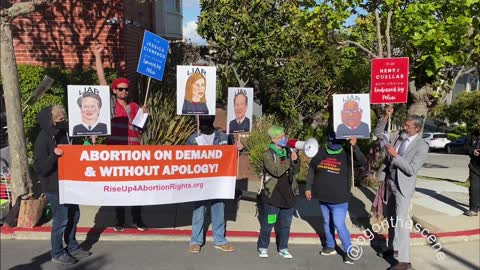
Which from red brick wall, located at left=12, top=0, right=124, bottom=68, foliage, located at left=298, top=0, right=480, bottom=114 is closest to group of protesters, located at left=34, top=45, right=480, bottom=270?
foliage, located at left=298, top=0, right=480, bottom=114

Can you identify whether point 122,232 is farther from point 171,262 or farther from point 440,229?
point 440,229

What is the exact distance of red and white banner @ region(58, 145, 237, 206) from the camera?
5418 millimetres

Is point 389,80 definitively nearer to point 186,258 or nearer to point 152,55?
point 152,55

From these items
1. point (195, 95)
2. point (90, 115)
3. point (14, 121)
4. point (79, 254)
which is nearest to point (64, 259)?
point (79, 254)

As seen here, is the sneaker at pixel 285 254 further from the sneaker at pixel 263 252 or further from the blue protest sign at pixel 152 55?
the blue protest sign at pixel 152 55

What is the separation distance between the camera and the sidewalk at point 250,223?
6.45 meters

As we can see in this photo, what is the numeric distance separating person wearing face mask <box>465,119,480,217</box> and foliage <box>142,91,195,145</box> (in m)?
5.70

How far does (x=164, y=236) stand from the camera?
6.47 m

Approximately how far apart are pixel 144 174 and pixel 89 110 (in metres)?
1.14

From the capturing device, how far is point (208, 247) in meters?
6.16

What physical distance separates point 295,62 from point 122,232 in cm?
823

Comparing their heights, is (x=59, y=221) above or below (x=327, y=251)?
above

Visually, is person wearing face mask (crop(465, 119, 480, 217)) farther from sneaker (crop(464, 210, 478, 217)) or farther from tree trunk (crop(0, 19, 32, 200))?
tree trunk (crop(0, 19, 32, 200))

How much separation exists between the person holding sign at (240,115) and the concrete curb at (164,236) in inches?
59.9
